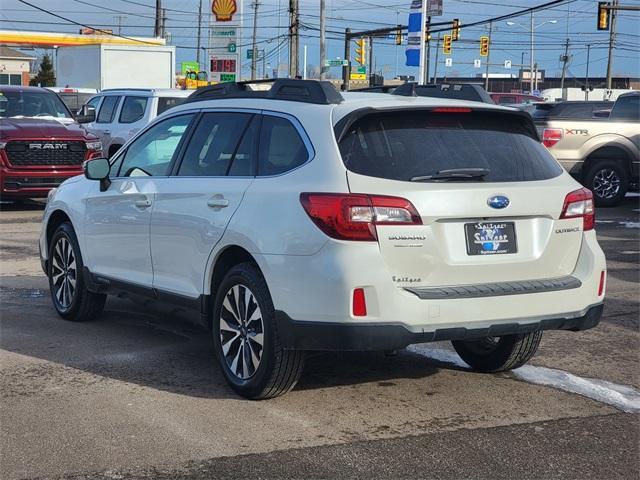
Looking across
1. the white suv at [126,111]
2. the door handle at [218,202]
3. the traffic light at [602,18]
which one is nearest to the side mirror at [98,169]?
the door handle at [218,202]

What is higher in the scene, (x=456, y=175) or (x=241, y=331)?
(x=456, y=175)

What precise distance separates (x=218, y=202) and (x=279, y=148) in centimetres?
51

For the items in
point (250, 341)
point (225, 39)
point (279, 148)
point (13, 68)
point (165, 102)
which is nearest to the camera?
point (250, 341)

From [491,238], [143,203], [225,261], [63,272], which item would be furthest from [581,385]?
[63,272]

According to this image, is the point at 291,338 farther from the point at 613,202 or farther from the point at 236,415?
the point at 613,202

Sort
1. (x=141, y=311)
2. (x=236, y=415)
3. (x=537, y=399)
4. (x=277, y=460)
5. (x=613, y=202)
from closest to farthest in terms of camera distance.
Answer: (x=277, y=460)
(x=236, y=415)
(x=537, y=399)
(x=141, y=311)
(x=613, y=202)

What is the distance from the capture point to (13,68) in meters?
76.9

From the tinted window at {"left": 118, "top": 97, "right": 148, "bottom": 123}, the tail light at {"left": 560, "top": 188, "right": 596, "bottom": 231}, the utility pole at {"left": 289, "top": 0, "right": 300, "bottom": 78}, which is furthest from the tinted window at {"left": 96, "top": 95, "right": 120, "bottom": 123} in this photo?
the utility pole at {"left": 289, "top": 0, "right": 300, "bottom": 78}

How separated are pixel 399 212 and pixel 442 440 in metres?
1.21

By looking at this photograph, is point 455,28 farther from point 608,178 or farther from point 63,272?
point 63,272

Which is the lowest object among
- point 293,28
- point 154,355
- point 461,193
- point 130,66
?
point 154,355

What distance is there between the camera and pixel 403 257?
5.12m

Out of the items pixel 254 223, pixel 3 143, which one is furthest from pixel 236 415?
pixel 3 143

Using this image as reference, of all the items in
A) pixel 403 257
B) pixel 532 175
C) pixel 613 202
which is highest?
pixel 532 175
